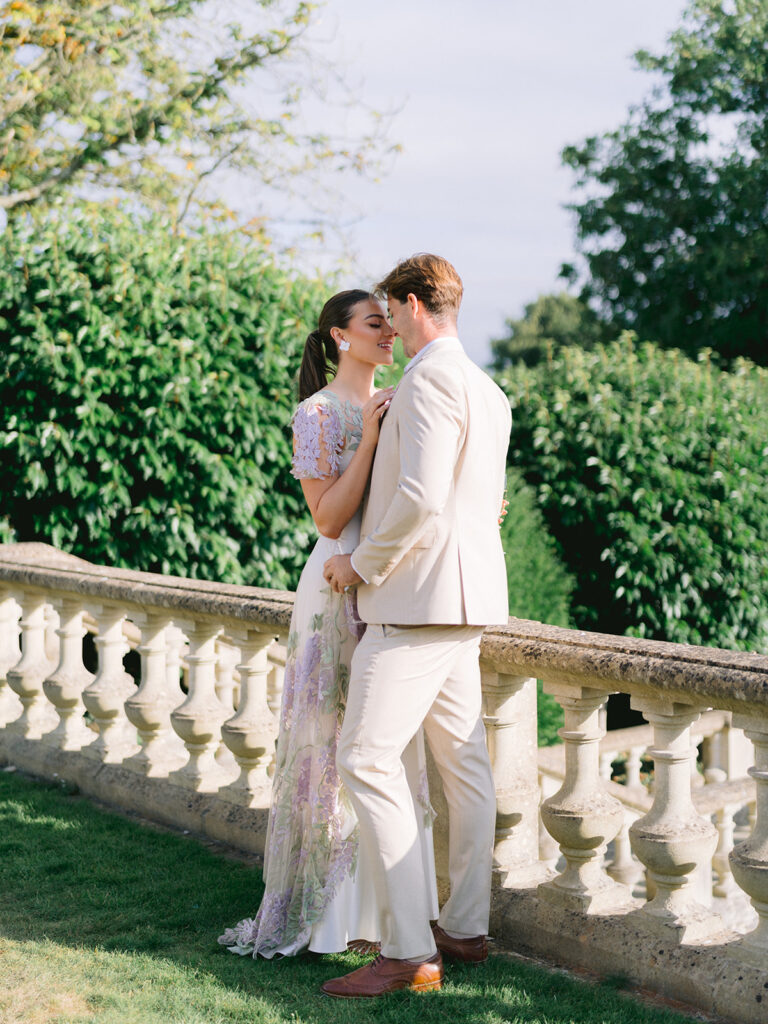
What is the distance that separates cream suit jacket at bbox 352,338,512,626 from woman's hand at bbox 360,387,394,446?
0.08 meters

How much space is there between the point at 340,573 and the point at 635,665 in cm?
84

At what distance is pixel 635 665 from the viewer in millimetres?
2928

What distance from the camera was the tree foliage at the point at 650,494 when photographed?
28.3 ft

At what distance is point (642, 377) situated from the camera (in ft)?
29.8

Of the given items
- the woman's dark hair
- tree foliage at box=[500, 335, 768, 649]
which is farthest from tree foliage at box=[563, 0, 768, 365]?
the woman's dark hair

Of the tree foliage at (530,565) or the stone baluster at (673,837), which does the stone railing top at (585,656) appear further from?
the tree foliage at (530,565)

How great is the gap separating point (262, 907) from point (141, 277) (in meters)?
4.98

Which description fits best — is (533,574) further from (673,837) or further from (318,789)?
(673,837)

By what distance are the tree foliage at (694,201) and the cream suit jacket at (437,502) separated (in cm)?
2076

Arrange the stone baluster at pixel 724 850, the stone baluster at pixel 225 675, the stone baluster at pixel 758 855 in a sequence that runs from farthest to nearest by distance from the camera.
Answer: the stone baluster at pixel 724 850 < the stone baluster at pixel 225 675 < the stone baluster at pixel 758 855

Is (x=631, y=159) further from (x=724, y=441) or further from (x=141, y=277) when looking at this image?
(x=141, y=277)

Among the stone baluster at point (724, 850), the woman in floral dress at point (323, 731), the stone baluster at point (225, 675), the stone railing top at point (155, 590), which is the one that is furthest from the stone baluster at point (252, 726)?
the stone baluster at point (724, 850)

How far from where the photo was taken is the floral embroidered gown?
3234mm

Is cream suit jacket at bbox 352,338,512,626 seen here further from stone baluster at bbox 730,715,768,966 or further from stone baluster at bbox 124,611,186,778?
stone baluster at bbox 124,611,186,778
